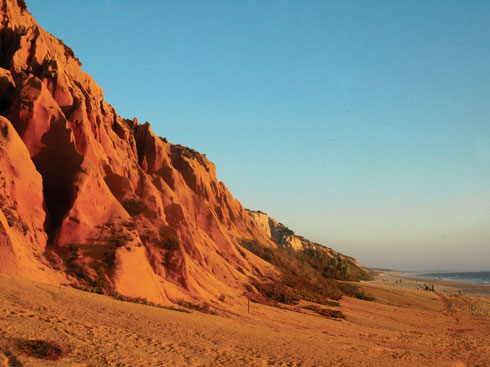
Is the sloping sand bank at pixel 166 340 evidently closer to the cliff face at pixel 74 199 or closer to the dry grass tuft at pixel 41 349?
the dry grass tuft at pixel 41 349

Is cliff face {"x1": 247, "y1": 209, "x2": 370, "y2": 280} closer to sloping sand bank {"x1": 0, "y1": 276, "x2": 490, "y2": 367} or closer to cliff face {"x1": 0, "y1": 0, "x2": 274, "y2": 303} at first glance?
cliff face {"x1": 0, "y1": 0, "x2": 274, "y2": 303}

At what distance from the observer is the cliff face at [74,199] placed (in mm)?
16406

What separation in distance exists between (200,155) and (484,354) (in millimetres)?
48715

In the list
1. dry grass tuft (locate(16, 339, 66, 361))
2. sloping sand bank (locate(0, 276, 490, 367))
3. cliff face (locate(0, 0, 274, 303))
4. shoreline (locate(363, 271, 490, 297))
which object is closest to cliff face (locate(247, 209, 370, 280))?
shoreline (locate(363, 271, 490, 297))

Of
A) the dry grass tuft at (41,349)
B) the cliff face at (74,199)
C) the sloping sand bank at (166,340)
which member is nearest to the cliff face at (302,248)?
the cliff face at (74,199)

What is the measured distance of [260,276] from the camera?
118 ft

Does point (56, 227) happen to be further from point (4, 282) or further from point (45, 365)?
point (45, 365)

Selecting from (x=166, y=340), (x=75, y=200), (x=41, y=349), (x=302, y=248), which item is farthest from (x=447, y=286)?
(x=41, y=349)

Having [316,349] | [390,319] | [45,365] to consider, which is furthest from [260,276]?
[45,365]

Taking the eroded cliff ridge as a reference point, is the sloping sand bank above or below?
below

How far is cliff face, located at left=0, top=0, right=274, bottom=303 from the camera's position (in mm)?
16406

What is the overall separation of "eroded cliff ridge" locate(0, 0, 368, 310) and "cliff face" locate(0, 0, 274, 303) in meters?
0.06

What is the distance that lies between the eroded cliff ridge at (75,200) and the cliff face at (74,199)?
0.06m

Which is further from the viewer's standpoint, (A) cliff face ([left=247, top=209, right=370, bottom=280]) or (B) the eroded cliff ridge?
(A) cliff face ([left=247, top=209, right=370, bottom=280])
